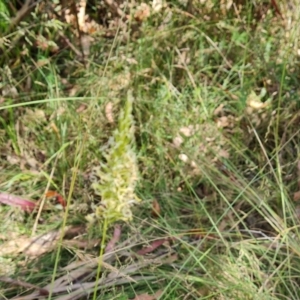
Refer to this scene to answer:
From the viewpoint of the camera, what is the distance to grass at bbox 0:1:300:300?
4.99ft

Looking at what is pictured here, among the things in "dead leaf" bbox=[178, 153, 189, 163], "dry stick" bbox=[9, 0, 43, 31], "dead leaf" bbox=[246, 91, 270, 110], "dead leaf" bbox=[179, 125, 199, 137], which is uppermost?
"dry stick" bbox=[9, 0, 43, 31]

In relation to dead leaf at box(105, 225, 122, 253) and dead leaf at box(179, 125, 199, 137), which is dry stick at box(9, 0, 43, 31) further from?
dead leaf at box(105, 225, 122, 253)

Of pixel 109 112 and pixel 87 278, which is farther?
pixel 109 112

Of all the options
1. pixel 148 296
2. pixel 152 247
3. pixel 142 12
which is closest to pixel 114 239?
pixel 152 247

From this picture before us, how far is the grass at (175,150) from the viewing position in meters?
1.52

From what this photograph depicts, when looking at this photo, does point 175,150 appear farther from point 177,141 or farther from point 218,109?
point 218,109

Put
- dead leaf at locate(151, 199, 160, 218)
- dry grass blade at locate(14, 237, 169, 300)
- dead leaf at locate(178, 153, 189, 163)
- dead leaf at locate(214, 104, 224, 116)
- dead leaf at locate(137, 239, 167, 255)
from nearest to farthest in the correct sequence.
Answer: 1. dry grass blade at locate(14, 237, 169, 300)
2. dead leaf at locate(137, 239, 167, 255)
3. dead leaf at locate(151, 199, 160, 218)
4. dead leaf at locate(178, 153, 189, 163)
5. dead leaf at locate(214, 104, 224, 116)

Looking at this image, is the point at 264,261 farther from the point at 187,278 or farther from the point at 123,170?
the point at 123,170

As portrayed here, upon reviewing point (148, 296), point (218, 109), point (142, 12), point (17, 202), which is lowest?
point (148, 296)

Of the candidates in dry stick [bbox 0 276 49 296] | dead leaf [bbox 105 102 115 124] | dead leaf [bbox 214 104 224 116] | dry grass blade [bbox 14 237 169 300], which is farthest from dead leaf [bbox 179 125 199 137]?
dry stick [bbox 0 276 49 296]

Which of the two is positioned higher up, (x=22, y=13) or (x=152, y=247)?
(x=22, y=13)

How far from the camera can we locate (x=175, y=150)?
6.03 feet

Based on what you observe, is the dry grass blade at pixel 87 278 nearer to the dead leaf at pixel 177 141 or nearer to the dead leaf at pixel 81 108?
the dead leaf at pixel 177 141

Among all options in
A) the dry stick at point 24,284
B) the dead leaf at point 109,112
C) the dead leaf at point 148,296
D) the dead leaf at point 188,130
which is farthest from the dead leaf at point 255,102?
the dry stick at point 24,284
